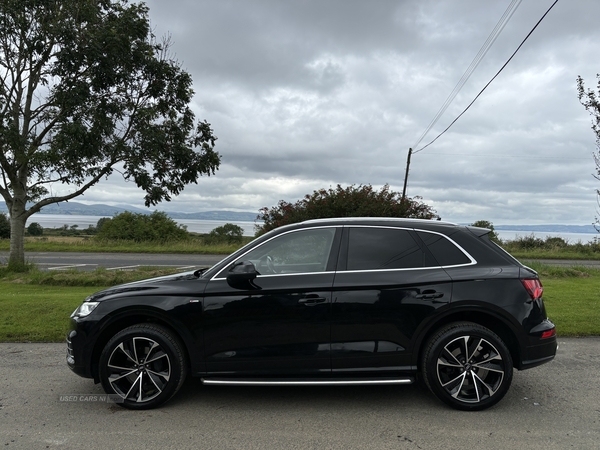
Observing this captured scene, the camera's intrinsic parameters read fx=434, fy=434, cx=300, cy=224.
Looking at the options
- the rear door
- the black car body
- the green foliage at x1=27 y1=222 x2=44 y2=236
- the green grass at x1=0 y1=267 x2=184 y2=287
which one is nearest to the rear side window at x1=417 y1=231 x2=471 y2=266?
the black car body

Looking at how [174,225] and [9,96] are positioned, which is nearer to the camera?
[9,96]

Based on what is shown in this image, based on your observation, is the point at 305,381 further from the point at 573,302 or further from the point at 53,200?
the point at 53,200

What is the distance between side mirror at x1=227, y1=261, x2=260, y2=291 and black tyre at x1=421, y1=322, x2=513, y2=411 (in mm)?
1704

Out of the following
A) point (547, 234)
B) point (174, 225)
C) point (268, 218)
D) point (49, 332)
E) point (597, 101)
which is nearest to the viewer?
point (49, 332)

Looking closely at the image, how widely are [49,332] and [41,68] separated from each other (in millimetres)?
8819

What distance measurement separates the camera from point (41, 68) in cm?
1199

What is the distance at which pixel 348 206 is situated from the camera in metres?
15.4

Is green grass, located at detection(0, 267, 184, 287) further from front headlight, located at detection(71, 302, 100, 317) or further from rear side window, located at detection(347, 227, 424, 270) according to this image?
rear side window, located at detection(347, 227, 424, 270)

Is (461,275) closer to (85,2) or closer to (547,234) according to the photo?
(85,2)

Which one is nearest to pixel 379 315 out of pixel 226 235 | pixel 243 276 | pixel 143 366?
pixel 243 276

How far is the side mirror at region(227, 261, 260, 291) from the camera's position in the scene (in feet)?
12.6

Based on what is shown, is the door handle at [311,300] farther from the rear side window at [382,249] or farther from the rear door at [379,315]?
the rear side window at [382,249]

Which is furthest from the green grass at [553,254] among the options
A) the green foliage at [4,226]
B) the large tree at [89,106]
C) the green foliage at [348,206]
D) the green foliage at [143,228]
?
the green foliage at [4,226]

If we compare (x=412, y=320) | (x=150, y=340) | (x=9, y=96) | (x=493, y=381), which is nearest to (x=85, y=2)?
(x=9, y=96)
